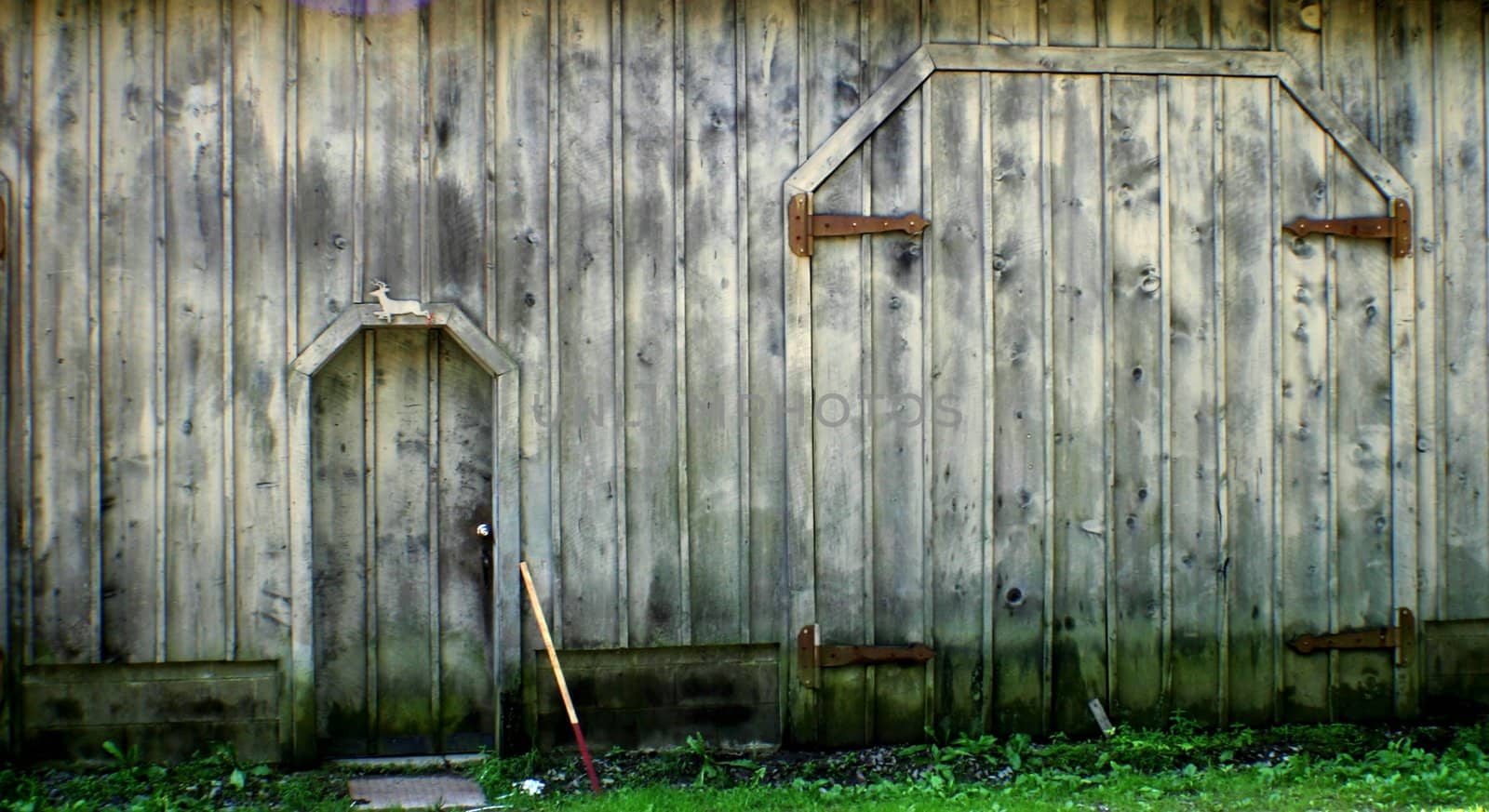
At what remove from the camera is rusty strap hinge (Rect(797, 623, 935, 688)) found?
5180mm

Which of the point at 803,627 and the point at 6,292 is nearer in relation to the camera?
the point at 6,292

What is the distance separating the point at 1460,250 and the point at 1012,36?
7.53ft

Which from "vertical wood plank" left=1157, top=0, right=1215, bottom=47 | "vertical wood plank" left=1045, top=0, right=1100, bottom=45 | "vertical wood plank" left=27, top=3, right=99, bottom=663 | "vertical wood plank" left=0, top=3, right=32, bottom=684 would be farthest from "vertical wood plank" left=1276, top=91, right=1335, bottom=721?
"vertical wood plank" left=0, top=3, right=32, bottom=684

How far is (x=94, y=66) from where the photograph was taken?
15.9 feet

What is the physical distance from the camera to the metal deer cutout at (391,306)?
4930mm

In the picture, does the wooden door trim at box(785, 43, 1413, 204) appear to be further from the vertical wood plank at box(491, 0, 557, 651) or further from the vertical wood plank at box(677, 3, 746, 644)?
the vertical wood plank at box(491, 0, 557, 651)

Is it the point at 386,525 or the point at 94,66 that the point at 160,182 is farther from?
the point at 386,525

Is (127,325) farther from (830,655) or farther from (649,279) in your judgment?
(830,655)

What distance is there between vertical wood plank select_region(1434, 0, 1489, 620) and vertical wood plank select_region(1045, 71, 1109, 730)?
5.34ft

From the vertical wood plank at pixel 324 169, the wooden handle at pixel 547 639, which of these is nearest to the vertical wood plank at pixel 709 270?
the wooden handle at pixel 547 639

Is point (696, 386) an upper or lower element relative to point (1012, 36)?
lower

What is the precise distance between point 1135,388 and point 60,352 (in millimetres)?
4598

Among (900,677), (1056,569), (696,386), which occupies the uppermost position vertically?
(696,386)

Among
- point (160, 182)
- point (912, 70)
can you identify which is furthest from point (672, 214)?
point (160, 182)
